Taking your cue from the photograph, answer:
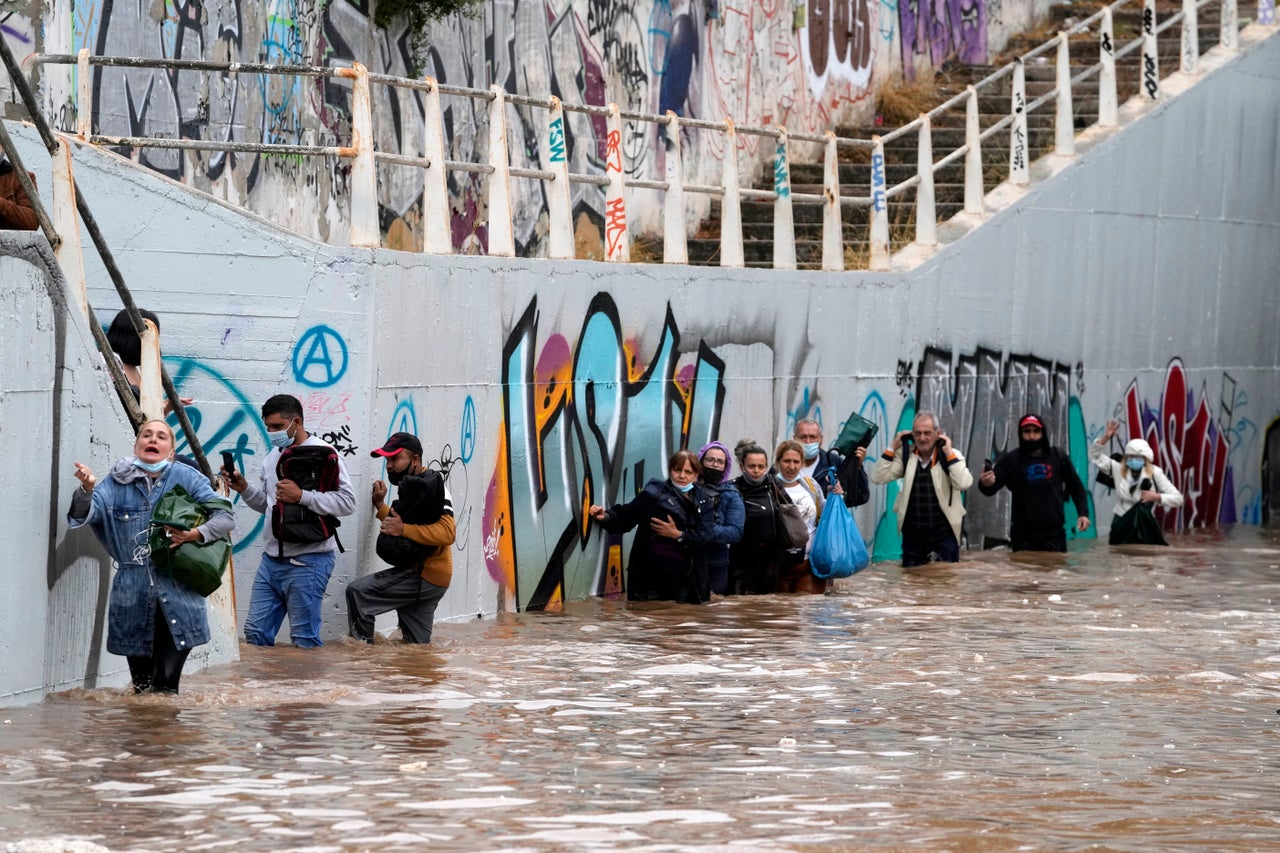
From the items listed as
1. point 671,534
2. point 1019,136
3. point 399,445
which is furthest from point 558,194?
point 1019,136

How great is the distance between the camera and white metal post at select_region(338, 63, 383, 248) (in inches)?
523

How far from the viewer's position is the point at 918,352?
21.3 m

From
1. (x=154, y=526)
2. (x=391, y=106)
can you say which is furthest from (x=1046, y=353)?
(x=154, y=526)

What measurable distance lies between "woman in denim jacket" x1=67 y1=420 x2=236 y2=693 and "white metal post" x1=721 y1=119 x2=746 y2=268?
8.50 m

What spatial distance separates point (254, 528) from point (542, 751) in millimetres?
4172

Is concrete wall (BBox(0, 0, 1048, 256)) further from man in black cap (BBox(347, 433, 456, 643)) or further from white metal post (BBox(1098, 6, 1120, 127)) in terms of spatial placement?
white metal post (BBox(1098, 6, 1120, 127))

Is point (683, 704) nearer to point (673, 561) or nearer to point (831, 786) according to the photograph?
point (831, 786)

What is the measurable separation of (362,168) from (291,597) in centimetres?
263

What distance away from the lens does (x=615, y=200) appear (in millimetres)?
16953

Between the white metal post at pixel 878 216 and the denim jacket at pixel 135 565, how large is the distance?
11146 mm

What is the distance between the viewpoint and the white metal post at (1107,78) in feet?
78.2

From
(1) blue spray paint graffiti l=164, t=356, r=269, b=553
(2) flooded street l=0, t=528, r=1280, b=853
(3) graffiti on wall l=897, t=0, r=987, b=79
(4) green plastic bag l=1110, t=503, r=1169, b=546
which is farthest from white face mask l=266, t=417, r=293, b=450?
(3) graffiti on wall l=897, t=0, r=987, b=79

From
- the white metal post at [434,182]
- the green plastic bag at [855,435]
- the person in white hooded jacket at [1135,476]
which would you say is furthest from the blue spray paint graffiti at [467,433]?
the person in white hooded jacket at [1135,476]

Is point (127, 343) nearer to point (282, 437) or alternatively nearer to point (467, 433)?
point (282, 437)
